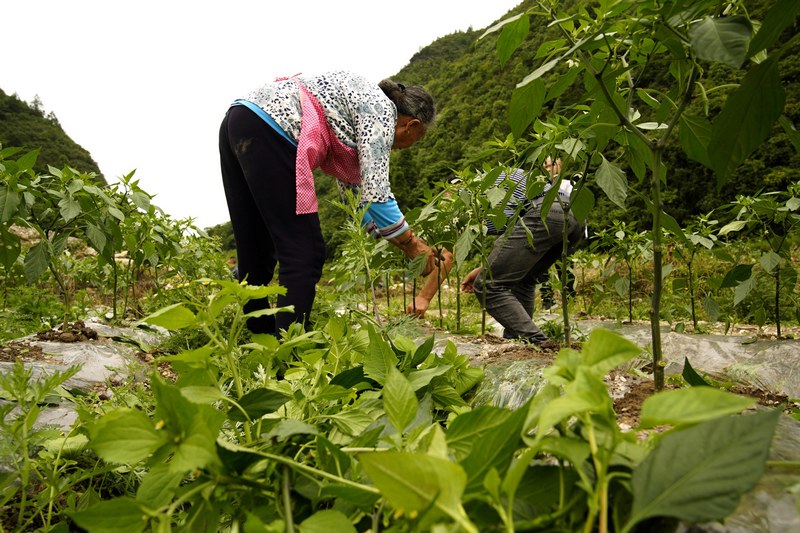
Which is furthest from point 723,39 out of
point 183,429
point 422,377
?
point 183,429

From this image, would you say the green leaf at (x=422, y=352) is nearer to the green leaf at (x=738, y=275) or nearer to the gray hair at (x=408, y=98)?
the green leaf at (x=738, y=275)

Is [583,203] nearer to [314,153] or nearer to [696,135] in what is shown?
Answer: [696,135]

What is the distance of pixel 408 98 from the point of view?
2.68 meters

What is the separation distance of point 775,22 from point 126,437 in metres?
0.71

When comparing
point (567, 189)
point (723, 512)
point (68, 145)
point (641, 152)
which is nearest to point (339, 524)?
point (723, 512)

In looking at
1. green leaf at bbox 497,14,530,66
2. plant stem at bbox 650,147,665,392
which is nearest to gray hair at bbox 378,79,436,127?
green leaf at bbox 497,14,530,66

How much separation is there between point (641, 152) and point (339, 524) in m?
0.84

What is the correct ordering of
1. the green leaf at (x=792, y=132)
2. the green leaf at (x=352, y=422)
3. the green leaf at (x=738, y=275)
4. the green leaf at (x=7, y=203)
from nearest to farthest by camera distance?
the green leaf at (x=352, y=422) < the green leaf at (x=792, y=132) < the green leaf at (x=738, y=275) < the green leaf at (x=7, y=203)

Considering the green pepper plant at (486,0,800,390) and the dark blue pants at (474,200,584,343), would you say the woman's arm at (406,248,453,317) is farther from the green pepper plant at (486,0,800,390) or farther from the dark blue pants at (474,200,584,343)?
the green pepper plant at (486,0,800,390)

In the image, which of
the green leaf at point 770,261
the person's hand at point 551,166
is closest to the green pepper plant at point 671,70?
the person's hand at point 551,166

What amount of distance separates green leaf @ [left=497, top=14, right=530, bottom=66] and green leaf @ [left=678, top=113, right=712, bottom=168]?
28cm

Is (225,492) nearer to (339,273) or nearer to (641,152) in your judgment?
(641,152)

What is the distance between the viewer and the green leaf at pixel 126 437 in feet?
1.13

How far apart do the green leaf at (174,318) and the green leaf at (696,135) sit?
729 millimetres
